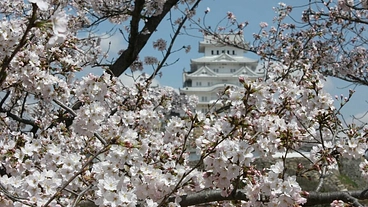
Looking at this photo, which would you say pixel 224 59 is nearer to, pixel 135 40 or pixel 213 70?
pixel 213 70

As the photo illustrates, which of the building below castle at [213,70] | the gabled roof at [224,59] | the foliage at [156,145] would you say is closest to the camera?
the foliage at [156,145]

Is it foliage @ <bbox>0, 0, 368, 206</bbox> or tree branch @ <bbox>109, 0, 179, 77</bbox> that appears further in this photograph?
tree branch @ <bbox>109, 0, 179, 77</bbox>

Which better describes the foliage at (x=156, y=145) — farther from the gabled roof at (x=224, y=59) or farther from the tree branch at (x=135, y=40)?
the gabled roof at (x=224, y=59)

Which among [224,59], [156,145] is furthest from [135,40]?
[224,59]

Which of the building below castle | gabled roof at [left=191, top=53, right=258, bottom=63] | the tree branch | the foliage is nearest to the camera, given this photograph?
the foliage

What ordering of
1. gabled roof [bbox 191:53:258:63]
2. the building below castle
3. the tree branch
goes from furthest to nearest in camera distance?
1. gabled roof [bbox 191:53:258:63]
2. the building below castle
3. the tree branch

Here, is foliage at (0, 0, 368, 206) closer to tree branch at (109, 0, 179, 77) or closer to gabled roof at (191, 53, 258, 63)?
tree branch at (109, 0, 179, 77)

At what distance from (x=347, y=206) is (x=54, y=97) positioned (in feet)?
5.92

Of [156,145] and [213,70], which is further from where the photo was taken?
[213,70]

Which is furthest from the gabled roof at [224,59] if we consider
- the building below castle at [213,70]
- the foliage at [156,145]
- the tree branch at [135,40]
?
the foliage at [156,145]

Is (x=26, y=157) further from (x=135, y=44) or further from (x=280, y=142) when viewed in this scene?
(x=135, y=44)

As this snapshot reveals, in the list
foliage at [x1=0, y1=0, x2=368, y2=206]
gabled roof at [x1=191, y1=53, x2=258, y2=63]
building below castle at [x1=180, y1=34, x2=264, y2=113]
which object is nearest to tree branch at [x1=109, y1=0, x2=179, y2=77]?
foliage at [x1=0, y1=0, x2=368, y2=206]

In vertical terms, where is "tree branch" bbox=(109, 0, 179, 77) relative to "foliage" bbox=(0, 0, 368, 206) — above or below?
above

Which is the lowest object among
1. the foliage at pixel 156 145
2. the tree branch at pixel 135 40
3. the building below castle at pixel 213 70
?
the foliage at pixel 156 145
